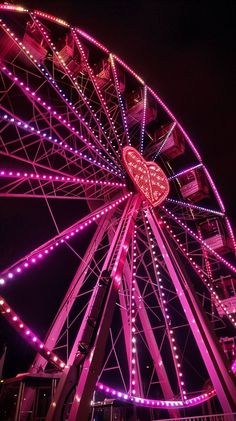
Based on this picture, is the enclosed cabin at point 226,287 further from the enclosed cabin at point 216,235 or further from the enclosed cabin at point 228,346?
the enclosed cabin at point 216,235

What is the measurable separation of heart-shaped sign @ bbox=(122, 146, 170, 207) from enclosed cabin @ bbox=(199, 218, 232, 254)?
13.8 feet

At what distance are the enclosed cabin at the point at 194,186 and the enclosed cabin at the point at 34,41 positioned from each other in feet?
22.7

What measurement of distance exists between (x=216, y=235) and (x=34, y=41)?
9141mm

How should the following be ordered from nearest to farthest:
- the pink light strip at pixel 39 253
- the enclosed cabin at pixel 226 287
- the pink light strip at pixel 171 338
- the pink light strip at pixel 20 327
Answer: the pink light strip at pixel 20 327 < the pink light strip at pixel 39 253 < the pink light strip at pixel 171 338 < the enclosed cabin at pixel 226 287

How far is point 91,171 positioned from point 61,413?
267 inches

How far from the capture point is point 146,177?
34.1 ft

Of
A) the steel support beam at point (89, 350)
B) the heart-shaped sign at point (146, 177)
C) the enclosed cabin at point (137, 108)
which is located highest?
the enclosed cabin at point (137, 108)

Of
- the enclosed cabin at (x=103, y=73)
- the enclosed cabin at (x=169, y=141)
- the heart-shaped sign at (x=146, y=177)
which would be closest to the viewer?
the heart-shaped sign at (x=146, y=177)

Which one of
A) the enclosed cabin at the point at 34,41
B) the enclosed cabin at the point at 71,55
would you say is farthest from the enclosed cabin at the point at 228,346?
the enclosed cabin at the point at 34,41

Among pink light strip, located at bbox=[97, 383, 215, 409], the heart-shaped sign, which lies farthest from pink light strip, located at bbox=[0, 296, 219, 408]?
the heart-shaped sign

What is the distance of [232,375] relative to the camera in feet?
25.2

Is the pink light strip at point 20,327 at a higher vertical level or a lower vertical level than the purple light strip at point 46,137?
lower

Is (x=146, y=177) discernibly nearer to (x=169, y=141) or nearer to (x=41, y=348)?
(x=169, y=141)

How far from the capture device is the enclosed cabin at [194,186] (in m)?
13.7
